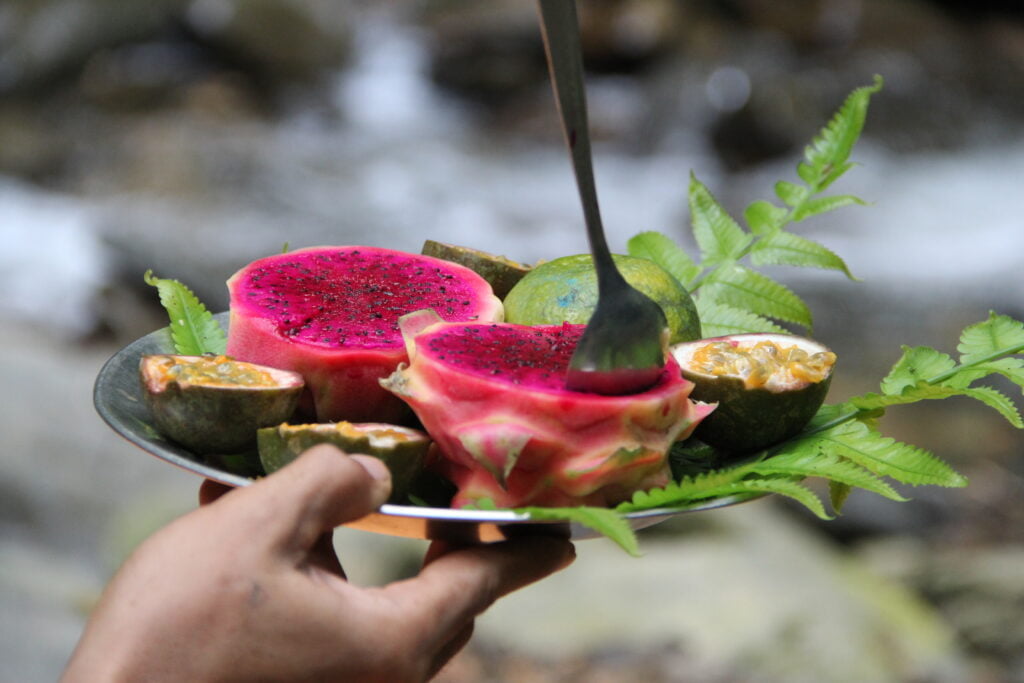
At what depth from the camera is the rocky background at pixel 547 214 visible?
3.87m

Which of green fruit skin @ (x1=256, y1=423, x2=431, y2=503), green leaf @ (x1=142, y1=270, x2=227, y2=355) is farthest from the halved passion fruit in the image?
green leaf @ (x1=142, y1=270, x2=227, y2=355)

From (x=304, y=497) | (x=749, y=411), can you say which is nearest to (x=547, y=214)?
(x=749, y=411)

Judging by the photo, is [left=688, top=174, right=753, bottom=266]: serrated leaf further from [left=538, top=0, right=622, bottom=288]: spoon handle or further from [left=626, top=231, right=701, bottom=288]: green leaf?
[left=538, top=0, right=622, bottom=288]: spoon handle

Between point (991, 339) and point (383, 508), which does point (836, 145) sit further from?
point (383, 508)

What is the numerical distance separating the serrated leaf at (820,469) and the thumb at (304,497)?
0.59 metres

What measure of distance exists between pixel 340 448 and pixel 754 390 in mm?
610

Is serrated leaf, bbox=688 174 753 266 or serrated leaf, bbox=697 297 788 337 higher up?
serrated leaf, bbox=688 174 753 266

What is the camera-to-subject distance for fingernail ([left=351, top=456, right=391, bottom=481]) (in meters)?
1.21

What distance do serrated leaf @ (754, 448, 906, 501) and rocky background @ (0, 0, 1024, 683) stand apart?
93.3 inches

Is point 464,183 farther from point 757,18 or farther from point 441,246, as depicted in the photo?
point 441,246

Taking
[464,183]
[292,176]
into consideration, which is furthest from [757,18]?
[292,176]

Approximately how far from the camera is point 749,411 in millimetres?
1487

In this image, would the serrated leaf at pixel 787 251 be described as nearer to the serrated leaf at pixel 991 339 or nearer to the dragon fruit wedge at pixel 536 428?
the serrated leaf at pixel 991 339

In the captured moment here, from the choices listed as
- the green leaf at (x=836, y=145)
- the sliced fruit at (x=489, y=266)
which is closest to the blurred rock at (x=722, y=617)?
the green leaf at (x=836, y=145)
